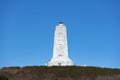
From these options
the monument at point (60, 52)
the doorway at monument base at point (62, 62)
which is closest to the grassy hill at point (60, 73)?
the doorway at monument base at point (62, 62)

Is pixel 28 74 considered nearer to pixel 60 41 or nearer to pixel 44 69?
pixel 44 69

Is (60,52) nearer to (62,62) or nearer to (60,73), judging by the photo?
(62,62)

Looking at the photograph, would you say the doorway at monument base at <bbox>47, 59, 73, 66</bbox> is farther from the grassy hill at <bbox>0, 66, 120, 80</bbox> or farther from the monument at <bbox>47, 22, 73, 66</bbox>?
the grassy hill at <bbox>0, 66, 120, 80</bbox>

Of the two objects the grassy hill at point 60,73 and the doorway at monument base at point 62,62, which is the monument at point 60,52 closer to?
the doorway at monument base at point 62,62

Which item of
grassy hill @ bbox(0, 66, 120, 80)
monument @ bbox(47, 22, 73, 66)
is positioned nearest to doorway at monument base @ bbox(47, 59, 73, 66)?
monument @ bbox(47, 22, 73, 66)

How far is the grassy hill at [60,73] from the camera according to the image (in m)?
38.6

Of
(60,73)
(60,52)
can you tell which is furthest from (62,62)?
(60,73)

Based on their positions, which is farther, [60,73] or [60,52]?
[60,52]

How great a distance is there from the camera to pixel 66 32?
54.3 meters

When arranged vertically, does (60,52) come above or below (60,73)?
above

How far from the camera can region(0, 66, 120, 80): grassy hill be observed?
1521 inches

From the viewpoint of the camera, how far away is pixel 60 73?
40.3m

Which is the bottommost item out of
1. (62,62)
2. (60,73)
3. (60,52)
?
(60,73)

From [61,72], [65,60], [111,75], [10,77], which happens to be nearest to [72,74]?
[61,72]
